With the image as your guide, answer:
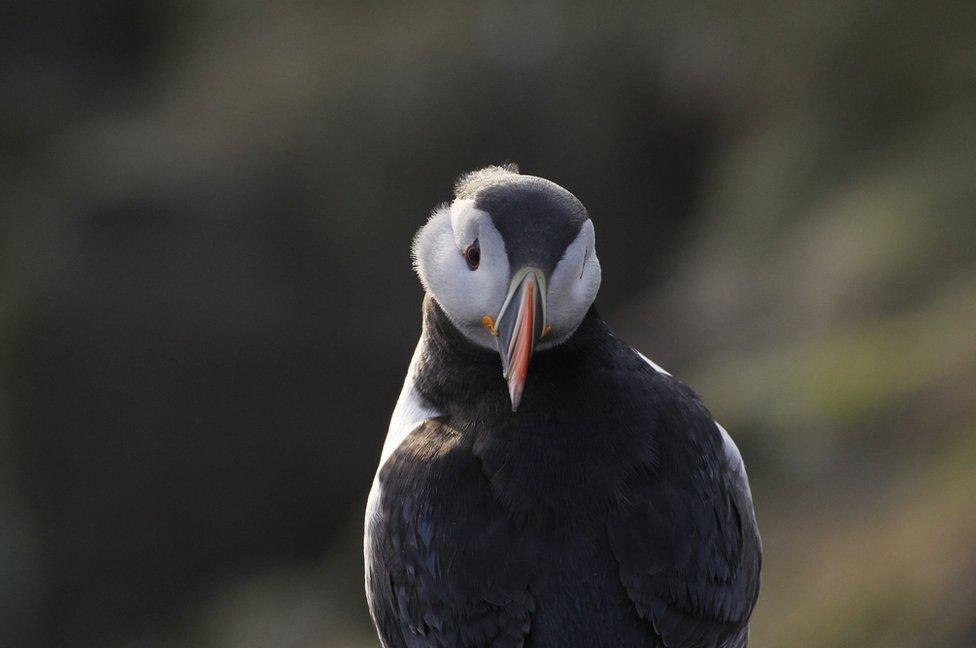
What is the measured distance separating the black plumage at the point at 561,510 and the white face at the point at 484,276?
0.13 m

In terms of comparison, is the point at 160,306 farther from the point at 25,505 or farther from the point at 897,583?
the point at 897,583

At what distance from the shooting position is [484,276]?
306 centimetres

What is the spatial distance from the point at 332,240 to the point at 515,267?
6848 millimetres

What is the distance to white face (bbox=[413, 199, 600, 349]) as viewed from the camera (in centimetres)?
304

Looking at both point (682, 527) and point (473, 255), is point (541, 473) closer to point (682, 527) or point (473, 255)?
point (682, 527)

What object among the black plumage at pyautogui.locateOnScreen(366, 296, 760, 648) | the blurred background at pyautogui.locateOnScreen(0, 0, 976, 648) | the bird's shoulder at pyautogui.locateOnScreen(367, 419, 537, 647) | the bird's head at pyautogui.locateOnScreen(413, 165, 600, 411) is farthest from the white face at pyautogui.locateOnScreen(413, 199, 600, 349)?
the blurred background at pyautogui.locateOnScreen(0, 0, 976, 648)

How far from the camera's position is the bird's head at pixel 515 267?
294 cm

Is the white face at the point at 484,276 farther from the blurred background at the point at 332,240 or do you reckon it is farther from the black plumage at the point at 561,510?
the blurred background at the point at 332,240

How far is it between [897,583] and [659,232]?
4.35 metres

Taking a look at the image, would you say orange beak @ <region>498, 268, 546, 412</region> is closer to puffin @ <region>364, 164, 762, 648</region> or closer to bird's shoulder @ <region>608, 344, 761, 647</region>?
puffin @ <region>364, 164, 762, 648</region>

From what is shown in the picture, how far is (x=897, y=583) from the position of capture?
6254 mm

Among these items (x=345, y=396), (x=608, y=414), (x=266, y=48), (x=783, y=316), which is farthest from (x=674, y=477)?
(x=266, y=48)

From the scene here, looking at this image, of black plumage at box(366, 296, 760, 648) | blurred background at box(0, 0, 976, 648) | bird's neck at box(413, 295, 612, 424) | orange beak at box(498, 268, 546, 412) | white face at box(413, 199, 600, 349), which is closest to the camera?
orange beak at box(498, 268, 546, 412)

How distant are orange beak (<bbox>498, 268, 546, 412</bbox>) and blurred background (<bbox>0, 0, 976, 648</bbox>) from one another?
538 centimetres
